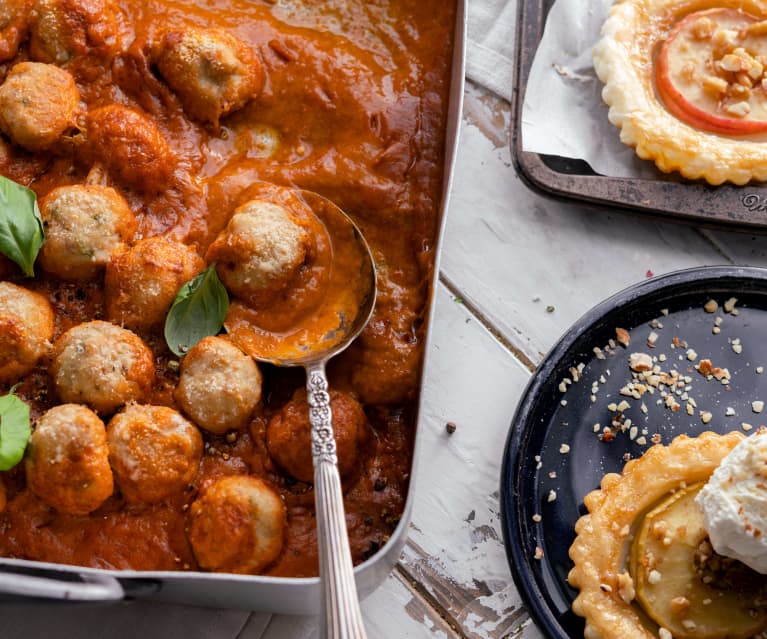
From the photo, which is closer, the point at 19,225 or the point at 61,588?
the point at 61,588

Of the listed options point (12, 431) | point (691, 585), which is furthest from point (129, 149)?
point (691, 585)

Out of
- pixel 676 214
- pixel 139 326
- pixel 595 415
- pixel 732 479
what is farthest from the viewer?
pixel 676 214

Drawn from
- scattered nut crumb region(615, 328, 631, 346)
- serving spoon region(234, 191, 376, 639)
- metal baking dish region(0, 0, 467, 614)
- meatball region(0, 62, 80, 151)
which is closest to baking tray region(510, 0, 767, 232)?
scattered nut crumb region(615, 328, 631, 346)

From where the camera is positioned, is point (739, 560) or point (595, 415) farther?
point (595, 415)

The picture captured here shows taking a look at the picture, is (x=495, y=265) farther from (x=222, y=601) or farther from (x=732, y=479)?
(x=222, y=601)

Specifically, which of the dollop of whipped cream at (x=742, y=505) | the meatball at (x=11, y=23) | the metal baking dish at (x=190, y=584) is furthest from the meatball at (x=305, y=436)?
the meatball at (x=11, y=23)

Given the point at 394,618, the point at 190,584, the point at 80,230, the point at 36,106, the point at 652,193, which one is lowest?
the point at 394,618

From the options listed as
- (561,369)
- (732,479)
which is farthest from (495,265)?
(732,479)

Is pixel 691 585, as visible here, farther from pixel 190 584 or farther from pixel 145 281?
pixel 145 281
